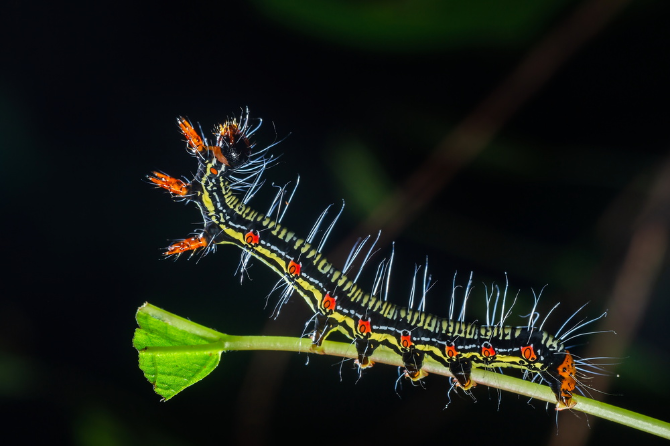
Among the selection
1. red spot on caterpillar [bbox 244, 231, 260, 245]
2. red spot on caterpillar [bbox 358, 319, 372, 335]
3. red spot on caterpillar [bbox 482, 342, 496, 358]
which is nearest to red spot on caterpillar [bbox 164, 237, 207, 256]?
red spot on caterpillar [bbox 244, 231, 260, 245]

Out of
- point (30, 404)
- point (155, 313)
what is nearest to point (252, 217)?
point (155, 313)

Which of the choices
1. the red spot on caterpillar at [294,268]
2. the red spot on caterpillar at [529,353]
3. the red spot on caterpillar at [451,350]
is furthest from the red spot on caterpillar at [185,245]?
the red spot on caterpillar at [529,353]

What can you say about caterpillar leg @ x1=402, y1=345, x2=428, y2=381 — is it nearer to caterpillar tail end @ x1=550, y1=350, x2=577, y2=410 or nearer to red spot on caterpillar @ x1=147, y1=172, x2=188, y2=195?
caterpillar tail end @ x1=550, y1=350, x2=577, y2=410

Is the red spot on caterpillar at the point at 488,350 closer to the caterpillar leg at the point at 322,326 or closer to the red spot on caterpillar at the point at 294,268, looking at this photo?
the caterpillar leg at the point at 322,326

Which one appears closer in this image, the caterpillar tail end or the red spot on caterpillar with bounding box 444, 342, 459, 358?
the caterpillar tail end

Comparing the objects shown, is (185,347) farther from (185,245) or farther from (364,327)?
A: (364,327)
